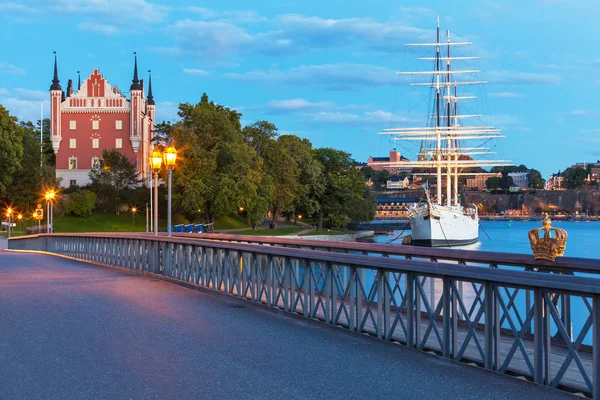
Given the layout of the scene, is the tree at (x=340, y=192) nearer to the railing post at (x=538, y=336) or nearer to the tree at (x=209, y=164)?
the tree at (x=209, y=164)

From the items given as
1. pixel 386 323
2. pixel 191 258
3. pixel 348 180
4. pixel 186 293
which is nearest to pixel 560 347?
pixel 386 323

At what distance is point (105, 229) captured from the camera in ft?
286

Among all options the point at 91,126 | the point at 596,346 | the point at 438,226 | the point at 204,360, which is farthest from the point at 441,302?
the point at 91,126

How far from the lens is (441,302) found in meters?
9.47

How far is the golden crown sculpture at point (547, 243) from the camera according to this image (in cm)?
1088

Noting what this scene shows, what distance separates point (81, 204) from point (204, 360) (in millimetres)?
84555

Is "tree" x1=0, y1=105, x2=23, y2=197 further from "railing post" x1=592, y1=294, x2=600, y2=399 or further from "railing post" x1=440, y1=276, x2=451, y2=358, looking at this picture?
"railing post" x1=592, y1=294, x2=600, y2=399

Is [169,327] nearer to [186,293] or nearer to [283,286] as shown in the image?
[283,286]

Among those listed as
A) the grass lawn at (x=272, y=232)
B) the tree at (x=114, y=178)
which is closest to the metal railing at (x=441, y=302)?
the grass lawn at (x=272, y=232)

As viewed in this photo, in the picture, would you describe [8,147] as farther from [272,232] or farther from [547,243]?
[547,243]

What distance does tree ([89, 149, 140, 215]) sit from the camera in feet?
316

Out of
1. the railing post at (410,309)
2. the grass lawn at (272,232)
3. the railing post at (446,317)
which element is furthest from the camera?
the grass lawn at (272,232)

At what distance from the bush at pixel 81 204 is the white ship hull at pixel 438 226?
122 feet

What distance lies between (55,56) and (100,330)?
108231 mm
